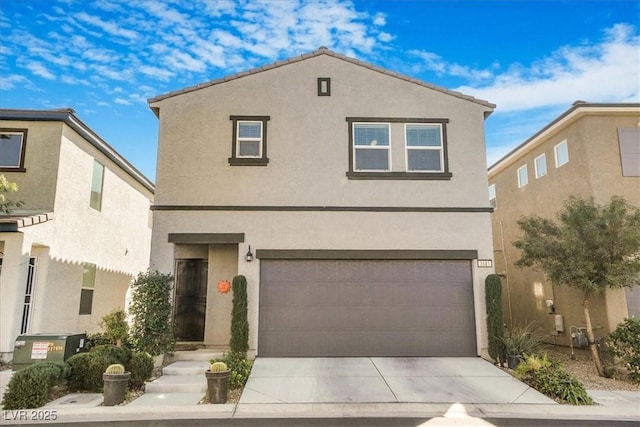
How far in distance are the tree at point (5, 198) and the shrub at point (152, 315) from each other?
3.60 m

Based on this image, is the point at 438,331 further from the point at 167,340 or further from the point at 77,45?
the point at 77,45

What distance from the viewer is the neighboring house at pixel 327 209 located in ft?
35.8

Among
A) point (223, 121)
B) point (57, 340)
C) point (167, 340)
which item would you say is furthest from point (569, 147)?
point (57, 340)

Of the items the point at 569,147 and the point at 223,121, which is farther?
Answer: the point at 569,147

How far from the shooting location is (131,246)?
17078mm

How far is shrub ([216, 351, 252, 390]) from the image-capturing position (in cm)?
839

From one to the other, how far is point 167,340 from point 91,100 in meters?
8.65

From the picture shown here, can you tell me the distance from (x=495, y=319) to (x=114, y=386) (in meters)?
8.29

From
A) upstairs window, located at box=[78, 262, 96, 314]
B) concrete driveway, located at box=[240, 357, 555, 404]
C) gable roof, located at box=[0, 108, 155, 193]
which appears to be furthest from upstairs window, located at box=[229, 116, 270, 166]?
upstairs window, located at box=[78, 262, 96, 314]

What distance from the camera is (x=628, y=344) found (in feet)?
31.1

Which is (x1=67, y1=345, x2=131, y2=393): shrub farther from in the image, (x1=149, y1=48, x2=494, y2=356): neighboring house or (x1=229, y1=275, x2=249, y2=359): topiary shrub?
(x1=149, y1=48, x2=494, y2=356): neighboring house

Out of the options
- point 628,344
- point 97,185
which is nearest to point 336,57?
point 97,185

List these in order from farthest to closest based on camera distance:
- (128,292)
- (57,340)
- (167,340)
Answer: (128,292)
(167,340)
(57,340)

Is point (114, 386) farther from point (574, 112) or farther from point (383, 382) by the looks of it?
point (574, 112)
